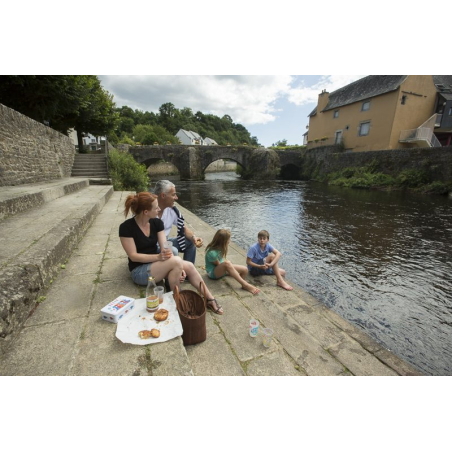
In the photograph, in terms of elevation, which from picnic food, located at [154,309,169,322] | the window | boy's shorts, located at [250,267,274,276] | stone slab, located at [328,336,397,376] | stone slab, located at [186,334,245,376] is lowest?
stone slab, located at [328,336,397,376]

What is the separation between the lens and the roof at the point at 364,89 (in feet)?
74.6

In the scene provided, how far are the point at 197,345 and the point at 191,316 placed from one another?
11.6 inches

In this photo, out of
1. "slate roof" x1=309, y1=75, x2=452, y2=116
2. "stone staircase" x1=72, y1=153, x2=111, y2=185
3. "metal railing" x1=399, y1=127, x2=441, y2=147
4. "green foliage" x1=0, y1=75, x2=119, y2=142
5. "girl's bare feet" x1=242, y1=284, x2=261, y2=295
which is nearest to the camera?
"girl's bare feet" x1=242, y1=284, x2=261, y2=295

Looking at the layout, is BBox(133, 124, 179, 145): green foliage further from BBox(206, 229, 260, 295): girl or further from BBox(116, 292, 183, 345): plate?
BBox(116, 292, 183, 345): plate

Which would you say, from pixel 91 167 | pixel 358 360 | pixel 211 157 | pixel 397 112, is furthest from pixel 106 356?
pixel 211 157

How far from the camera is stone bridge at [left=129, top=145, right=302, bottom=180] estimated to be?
100 ft

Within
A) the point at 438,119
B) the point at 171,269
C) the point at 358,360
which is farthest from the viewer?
the point at 438,119

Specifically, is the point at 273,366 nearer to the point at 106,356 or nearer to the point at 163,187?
the point at 106,356

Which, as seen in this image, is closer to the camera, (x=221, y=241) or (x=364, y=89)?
(x=221, y=241)

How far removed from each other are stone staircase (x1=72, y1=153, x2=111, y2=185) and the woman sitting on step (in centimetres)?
1236

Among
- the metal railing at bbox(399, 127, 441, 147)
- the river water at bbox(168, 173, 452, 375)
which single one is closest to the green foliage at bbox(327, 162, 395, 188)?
the metal railing at bbox(399, 127, 441, 147)

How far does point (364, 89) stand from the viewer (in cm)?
2602

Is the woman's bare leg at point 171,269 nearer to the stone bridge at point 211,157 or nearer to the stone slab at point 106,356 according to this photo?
the stone slab at point 106,356

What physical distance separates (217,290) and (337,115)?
32.5 metres
